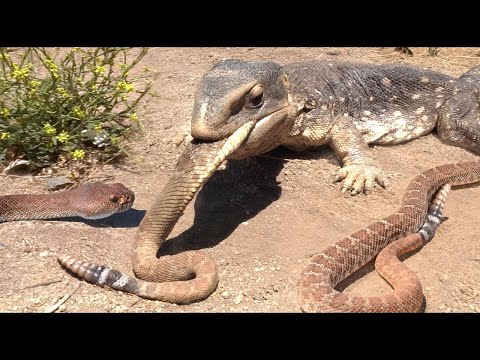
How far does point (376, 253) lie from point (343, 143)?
180cm

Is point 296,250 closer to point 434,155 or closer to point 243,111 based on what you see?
point 243,111

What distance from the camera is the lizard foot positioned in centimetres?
671

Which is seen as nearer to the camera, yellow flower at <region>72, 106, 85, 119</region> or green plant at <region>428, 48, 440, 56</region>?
yellow flower at <region>72, 106, 85, 119</region>

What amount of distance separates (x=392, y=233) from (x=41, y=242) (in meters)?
3.27

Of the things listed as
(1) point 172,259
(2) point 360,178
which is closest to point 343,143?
(2) point 360,178

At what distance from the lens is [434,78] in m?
8.20

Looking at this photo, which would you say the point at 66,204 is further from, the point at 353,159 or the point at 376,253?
the point at 353,159

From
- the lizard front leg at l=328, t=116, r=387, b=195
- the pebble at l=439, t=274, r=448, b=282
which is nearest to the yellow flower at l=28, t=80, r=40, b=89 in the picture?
the lizard front leg at l=328, t=116, r=387, b=195

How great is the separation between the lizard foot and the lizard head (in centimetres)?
87

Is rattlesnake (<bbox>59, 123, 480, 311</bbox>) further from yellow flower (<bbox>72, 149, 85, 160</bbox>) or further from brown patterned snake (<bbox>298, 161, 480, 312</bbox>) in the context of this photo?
yellow flower (<bbox>72, 149, 85, 160</bbox>)

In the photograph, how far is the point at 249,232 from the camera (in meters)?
6.00

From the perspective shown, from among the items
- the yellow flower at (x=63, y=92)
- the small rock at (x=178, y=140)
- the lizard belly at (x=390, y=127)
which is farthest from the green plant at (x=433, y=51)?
the yellow flower at (x=63, y=92)

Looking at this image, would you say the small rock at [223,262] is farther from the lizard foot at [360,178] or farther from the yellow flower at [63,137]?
the yellow flower at [63,137]

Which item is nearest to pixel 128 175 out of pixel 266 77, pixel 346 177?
pixel 266 77
